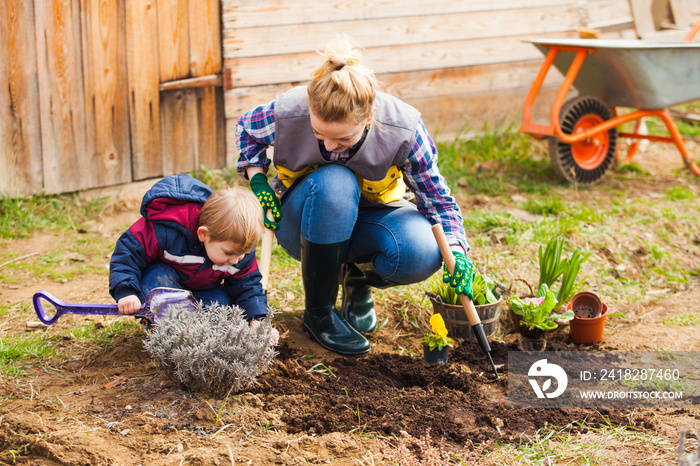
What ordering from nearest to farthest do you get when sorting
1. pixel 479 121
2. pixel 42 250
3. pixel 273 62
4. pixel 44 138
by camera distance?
pixel 42 250 < pixel 44 138 < pixel 273 62 < pixel 479 121

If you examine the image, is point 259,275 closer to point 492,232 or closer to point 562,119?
point 492,232

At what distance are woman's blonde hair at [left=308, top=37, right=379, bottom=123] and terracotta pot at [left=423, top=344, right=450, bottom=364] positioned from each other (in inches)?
35.9

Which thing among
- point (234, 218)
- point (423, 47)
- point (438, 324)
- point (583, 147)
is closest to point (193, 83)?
point (423, 47)

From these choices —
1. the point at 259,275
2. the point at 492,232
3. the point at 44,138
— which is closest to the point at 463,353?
the point at 259,275

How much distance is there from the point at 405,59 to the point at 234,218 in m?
3.01

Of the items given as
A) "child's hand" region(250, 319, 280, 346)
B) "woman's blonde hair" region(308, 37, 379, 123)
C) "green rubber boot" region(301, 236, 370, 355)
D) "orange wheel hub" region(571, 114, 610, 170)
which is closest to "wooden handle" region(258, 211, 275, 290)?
"green rubber boot" region(301, 236, 370, 355)

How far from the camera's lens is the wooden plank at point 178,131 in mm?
4078

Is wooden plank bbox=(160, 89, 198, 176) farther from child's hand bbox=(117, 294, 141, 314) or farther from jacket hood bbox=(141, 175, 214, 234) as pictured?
child's hand bbox=(117, 294, 141, 314)

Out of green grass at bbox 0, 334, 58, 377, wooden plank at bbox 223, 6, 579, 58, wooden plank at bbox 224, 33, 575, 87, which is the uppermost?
wooden plank at bbox 223, 6, 579, 58

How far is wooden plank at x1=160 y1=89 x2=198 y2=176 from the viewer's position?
4078 mm

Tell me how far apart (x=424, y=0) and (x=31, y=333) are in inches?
140

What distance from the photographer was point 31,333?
2.57 metres

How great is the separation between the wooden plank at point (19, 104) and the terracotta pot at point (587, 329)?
308cm

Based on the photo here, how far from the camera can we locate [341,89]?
2047 mm
